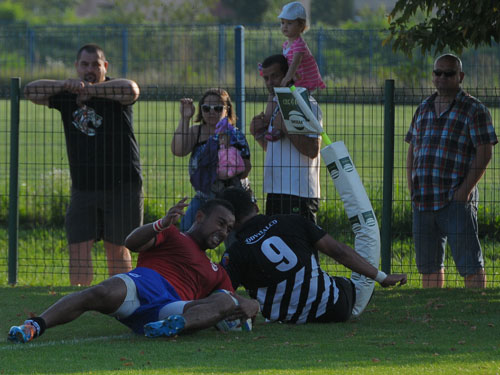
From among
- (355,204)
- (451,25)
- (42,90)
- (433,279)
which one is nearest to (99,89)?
(42,90)

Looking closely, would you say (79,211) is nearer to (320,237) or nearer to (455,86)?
(320,237)

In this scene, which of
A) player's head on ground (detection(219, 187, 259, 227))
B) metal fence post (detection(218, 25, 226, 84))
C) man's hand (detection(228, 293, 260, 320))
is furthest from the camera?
metal fence post (detection(218, 25, 226, 84))

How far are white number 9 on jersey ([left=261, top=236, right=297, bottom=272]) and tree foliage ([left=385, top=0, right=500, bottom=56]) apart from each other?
8.32 feet

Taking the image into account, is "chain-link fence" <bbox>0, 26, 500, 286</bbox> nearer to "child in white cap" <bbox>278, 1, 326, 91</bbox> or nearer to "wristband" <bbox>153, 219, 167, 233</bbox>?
"child in white cap" <bbox>278, 1, 326, 91</bbox>

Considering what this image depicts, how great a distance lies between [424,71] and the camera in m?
17.8

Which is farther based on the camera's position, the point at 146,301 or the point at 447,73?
the point at 447,73

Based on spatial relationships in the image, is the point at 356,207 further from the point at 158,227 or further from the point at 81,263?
the point at 81,263

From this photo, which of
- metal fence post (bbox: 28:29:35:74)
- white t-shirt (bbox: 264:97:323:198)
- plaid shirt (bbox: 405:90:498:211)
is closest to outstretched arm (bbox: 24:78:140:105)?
white t-shirt (bbox: 264:97:323:198)

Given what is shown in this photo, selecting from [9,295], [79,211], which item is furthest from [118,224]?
[9,295]

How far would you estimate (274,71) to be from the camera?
29.3ft

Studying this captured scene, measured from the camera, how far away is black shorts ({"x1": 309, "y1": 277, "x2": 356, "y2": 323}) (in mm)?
7250

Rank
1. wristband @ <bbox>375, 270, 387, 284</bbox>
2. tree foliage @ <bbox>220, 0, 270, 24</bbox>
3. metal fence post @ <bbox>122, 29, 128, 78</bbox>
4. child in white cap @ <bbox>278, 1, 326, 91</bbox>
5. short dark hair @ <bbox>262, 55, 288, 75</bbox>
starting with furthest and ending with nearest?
1. tree foliage @ <bbox>220, 0, 270, 24</bbox>
2. metal fence post @ <bbox>122, 29, 128, 78</bbox>
3. child in white cap @ <bbox>278, 1, 326, 91</bbox>
4. short dark hair @ <bbox>262, 55, 288, 75</bbox>
5. wristband @ <bbox>375, 270, 387, 284</bbox>

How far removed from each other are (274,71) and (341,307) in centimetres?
264

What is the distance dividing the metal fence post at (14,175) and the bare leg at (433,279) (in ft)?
13.3
